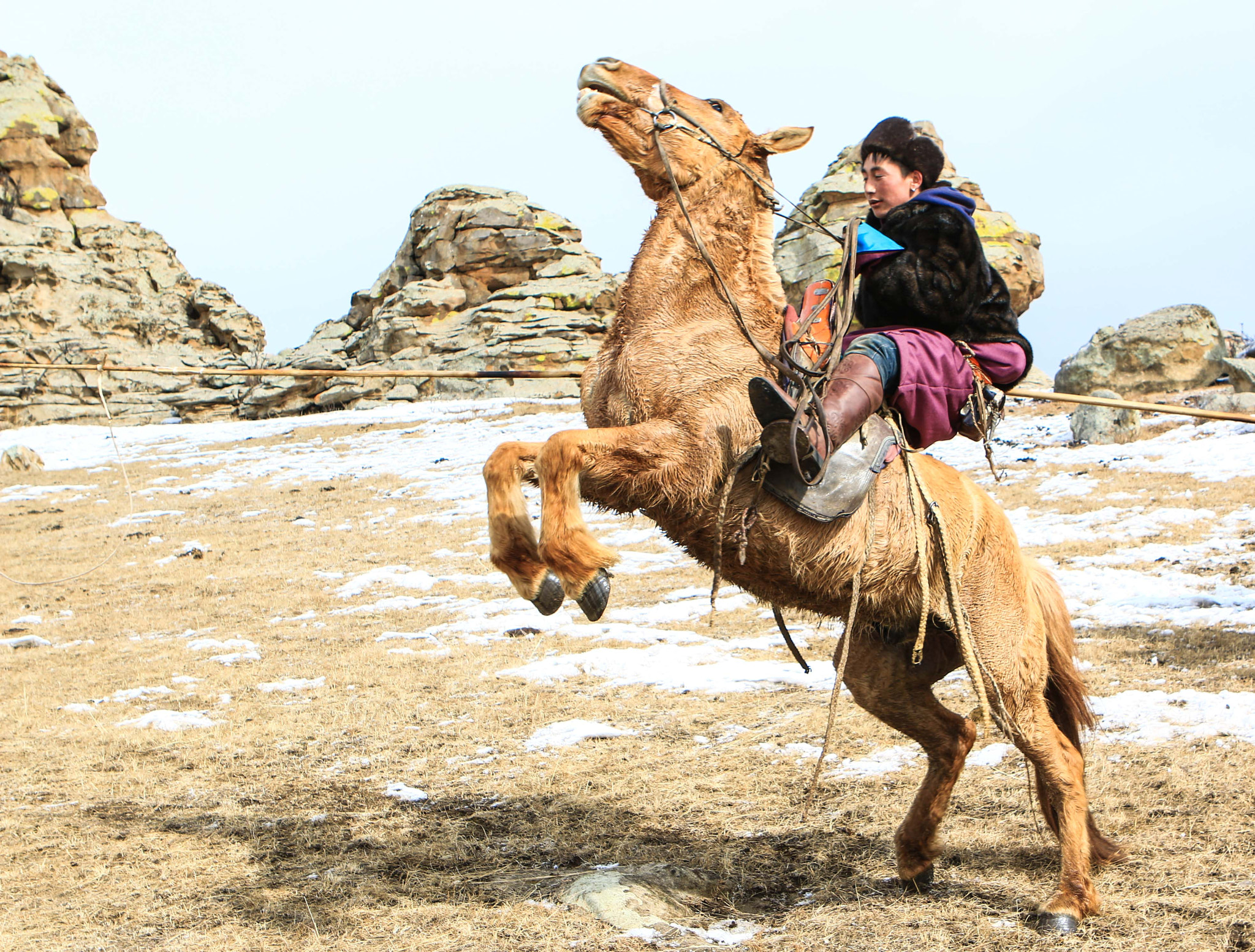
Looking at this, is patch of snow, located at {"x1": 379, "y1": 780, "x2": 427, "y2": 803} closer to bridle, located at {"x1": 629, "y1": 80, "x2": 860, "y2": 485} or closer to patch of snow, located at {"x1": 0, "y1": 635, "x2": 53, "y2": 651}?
bridle, located at {"x1": 629, "y1": 80, "x2": 860, "y2": 485}

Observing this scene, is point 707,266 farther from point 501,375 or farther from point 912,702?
point 912,702

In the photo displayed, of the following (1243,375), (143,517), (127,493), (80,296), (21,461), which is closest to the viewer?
(127,493)

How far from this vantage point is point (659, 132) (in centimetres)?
389

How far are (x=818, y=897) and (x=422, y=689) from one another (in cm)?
436

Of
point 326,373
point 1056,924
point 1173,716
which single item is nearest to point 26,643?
point 326,373

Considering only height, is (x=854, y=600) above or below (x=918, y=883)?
above

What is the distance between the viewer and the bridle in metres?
3.54

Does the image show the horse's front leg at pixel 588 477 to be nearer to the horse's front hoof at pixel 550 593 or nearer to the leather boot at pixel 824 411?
the horse's front hoof at pixel 550 593

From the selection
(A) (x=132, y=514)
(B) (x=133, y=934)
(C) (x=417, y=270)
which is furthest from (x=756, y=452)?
(C) (x=417, y=270)

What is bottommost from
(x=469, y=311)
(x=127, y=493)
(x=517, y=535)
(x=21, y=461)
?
(x=21, y=461)

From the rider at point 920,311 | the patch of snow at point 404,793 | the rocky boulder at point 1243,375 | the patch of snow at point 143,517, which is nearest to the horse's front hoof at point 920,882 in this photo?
the rider at point 920,311

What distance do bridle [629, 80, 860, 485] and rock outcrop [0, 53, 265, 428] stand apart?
1362 inches

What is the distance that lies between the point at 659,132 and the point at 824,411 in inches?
50.1

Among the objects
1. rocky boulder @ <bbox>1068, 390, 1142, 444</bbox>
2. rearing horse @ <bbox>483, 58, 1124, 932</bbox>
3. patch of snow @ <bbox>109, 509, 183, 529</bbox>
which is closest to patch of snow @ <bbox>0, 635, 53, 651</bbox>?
patch of snow @ <bbox>109, 509, 183, 529</bbox>
